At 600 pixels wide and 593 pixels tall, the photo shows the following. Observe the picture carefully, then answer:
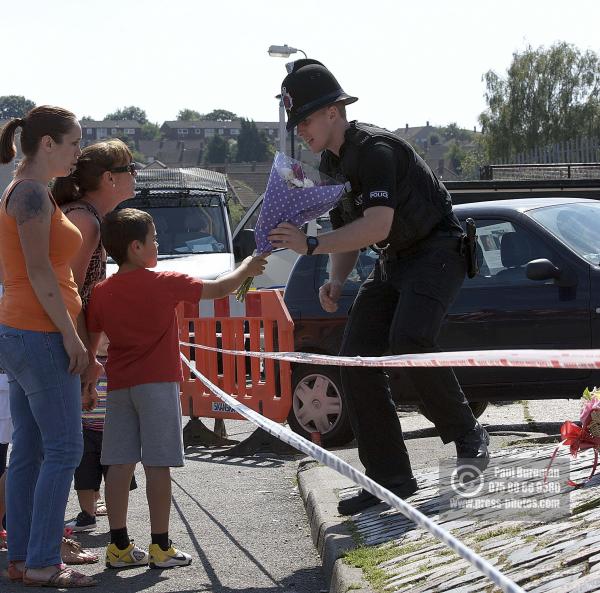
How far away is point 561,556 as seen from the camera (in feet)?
13.3

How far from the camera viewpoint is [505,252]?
868cm

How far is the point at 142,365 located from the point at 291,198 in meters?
0.98

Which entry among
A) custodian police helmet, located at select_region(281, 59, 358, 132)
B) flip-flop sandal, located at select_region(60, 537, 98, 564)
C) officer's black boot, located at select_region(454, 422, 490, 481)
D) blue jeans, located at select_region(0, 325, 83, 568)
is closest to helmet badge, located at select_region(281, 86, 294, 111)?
custodian police helmet, located at select_region(281, 59, 358, 132)

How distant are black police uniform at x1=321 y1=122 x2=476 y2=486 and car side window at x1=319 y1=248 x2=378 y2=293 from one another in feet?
10.8

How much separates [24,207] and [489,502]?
2288mm

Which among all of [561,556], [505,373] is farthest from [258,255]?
[505,373]

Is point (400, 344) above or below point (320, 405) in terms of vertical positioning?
above

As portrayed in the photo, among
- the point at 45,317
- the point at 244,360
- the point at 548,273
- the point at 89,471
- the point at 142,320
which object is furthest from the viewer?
the point at 244,360

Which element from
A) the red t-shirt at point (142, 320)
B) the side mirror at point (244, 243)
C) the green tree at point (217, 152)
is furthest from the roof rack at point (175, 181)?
the green tree at point (217, 152)

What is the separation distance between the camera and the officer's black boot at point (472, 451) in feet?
18.1

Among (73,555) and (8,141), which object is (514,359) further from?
(73,555)

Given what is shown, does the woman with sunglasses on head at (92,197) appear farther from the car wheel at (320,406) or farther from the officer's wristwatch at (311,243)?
the car wheel at (320,406)

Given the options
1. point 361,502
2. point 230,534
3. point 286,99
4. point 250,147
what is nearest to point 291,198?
point 286,99

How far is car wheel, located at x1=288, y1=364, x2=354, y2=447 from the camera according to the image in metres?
8.85
